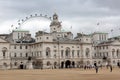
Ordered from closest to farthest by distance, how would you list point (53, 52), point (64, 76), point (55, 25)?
1. point (64, 76)
2. point (53, 52)
3. point (55, 25)

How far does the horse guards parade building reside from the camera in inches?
5694

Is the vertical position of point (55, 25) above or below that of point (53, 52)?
above

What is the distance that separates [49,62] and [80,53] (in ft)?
46.7

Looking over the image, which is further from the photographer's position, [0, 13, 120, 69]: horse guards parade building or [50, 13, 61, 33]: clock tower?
[50, 13, 61, 33]: clock tower

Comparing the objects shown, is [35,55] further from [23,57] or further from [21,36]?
[21,36]

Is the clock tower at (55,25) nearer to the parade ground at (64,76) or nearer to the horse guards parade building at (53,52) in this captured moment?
the horse guards parade building at (53,52)

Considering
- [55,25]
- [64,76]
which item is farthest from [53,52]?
[64,76]

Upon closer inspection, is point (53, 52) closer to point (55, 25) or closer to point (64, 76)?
point (55, 25)

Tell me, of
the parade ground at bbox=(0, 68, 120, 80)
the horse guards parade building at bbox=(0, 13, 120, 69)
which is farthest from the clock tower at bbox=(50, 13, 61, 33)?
the parade ground at bbox=(0, 68, 120, 80)

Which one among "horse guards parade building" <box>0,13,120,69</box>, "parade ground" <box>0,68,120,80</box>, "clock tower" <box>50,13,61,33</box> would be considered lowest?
"parade ground" <box>0,68,120,80</box>

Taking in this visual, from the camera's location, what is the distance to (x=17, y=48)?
157m

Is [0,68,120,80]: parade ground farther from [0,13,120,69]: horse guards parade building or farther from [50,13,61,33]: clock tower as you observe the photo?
[50,13,61,33]: clock tower

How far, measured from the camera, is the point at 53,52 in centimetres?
14750

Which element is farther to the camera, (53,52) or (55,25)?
(55,25)
